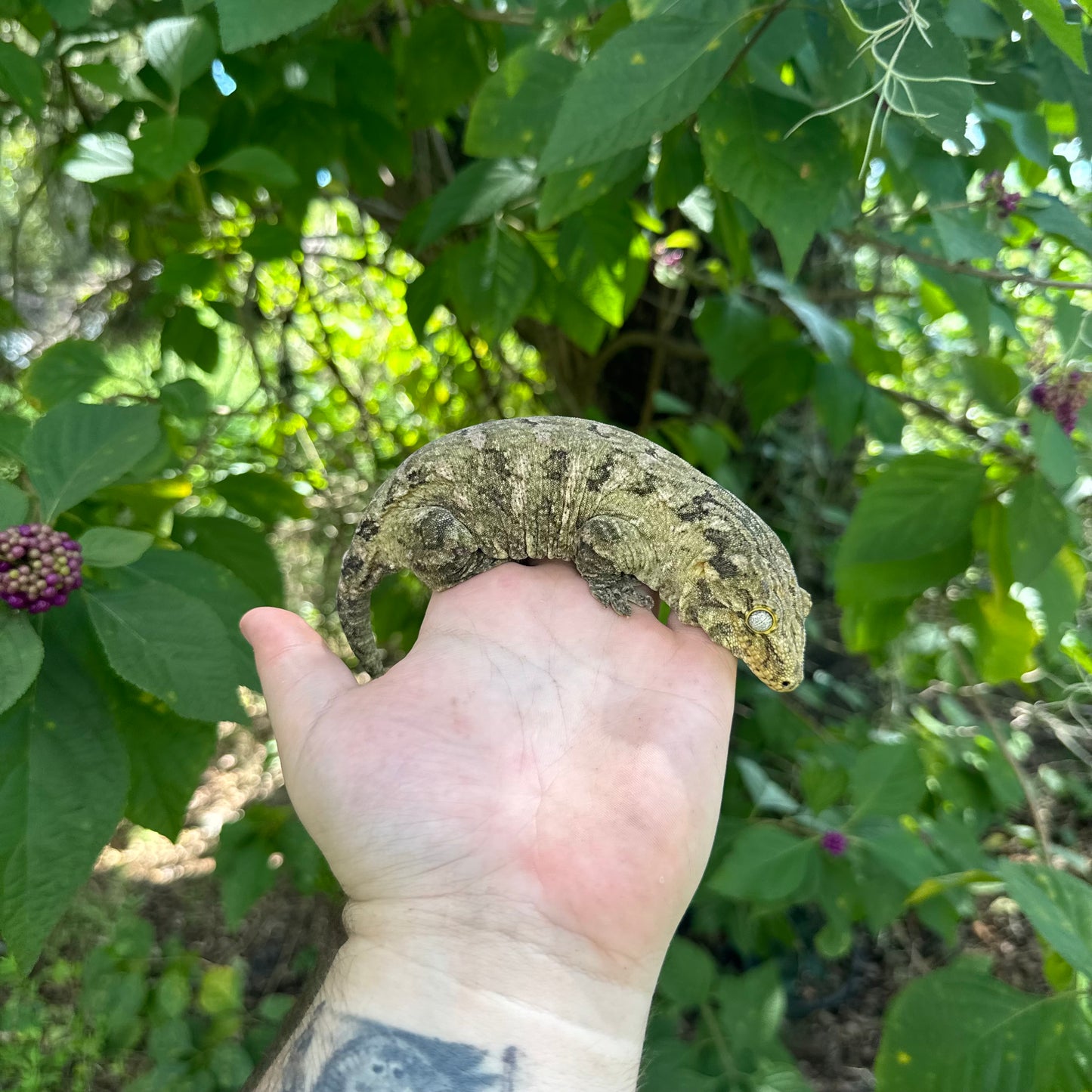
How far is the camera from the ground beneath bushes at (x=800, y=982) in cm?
511

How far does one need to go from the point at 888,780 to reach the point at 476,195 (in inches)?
124

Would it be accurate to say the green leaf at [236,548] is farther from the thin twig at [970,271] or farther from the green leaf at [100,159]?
the thin twig at [970,271]

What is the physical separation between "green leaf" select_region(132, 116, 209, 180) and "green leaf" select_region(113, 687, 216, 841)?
1786 mm

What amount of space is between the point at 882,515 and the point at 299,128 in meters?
3.02

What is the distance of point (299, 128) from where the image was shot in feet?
11.4

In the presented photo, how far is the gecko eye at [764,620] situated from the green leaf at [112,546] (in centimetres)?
211

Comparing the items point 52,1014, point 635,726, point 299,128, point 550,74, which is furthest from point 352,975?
point 52,1014

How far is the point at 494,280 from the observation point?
331 cm

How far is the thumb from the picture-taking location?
2.37 meters

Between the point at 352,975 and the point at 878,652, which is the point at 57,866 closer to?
the point at 352,975

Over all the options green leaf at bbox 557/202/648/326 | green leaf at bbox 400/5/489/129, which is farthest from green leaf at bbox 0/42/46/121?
green leaf at bbox 557/202/648/326

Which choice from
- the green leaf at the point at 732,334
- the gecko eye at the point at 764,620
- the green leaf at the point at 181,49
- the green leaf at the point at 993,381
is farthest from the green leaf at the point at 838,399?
the green leaf at the point at 181,49

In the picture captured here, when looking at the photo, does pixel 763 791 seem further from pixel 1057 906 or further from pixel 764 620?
pixel 1057 906

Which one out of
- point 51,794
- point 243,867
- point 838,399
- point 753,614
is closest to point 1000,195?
point 838,399
